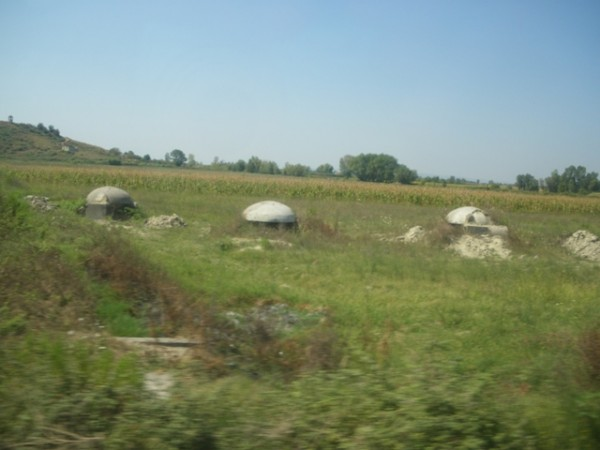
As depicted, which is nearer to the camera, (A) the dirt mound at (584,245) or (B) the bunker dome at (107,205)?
(A) the dirt mound at (584,245)

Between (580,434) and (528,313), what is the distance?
583 centimetres

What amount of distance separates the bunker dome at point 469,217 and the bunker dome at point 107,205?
43.0 ft

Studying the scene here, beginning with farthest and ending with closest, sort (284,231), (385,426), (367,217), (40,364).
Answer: (367,217) → (284,231) → (40,364) → (385,426)

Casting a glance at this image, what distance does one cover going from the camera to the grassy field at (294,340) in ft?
12.6

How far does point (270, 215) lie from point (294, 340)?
472 inches

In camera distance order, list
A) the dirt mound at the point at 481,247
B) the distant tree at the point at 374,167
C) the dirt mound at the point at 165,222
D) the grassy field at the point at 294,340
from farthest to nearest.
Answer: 1. the distant tree at the point at 374,167
2. the dirt mound at the point at 165,222
3. the dirt mound at the point at 481,247
4. the grassy field at the point at 294,340

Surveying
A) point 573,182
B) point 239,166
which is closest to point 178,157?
point 239,166

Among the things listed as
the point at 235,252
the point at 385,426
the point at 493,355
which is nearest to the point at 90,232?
the point at 235,252

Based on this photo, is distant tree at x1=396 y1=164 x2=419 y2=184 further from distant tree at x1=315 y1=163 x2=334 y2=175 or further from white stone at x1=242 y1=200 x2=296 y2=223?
white stone at x1=242 y1=200 x2=296 y2=223

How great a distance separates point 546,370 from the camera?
517 cm

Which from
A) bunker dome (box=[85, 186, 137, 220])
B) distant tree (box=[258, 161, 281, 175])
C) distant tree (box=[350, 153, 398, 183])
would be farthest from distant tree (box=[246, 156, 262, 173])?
bunker dome (box=[85, 186, 137, 220])

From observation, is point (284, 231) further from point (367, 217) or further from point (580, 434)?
point (580, 434)

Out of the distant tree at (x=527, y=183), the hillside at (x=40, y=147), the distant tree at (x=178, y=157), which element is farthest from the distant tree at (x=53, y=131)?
the distant tree at (x=527, y=183)

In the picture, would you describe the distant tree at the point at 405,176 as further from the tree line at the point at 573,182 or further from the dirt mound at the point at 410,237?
the dirt mound at the point at 410,237
